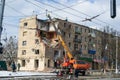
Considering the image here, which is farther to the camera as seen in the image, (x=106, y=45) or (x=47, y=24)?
(x=106, y=45)

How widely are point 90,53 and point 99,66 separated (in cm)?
484

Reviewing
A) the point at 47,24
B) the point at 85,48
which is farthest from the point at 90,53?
the point at 47,24

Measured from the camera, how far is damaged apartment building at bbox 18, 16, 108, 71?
70.6 m

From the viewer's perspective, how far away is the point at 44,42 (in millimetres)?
71688

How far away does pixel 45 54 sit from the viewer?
6981 cm

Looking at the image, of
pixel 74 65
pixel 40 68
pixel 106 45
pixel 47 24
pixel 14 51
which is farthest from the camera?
pixel 14 51

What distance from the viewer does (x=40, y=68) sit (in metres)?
69.8

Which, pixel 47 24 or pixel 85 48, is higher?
pixel 47 24

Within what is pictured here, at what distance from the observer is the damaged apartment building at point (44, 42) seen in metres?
70.6

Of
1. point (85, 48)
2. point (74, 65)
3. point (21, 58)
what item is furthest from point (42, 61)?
point (74, 65)

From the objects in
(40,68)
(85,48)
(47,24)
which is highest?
(47,24)

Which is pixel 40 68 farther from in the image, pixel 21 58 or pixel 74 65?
pixel 74 65

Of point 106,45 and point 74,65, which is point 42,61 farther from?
point 74,65

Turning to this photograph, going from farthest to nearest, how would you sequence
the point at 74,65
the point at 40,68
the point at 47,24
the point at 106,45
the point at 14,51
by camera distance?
the point at 14,51, the point at 106,45, the point at 47,24, the point at 40,68, the point at 74,65
